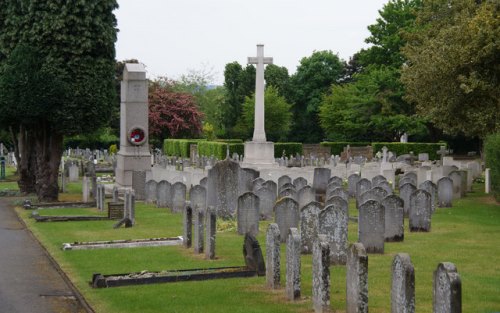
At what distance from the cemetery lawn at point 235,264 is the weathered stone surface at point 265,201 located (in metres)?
1.50

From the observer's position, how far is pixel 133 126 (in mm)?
29812

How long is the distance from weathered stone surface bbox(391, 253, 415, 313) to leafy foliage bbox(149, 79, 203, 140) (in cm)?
5556

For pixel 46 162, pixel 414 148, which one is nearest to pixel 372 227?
pixel 46 162

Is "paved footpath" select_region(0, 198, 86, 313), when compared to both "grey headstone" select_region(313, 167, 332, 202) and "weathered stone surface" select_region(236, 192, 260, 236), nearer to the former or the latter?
"weathered stone surface" select_region(236, 192, 260, 236)

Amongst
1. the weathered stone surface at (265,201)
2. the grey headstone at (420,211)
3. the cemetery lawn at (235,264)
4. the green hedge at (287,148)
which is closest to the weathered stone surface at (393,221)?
the cemetery lawn at (235,264)

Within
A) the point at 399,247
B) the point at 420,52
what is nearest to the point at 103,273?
the point at 399,247

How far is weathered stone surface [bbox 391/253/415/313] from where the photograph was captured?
345 inches

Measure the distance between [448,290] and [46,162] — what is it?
2170cm

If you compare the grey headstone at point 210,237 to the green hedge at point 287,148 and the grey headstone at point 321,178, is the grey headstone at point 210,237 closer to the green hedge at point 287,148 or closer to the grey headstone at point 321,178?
the grey headstone at point 321,178

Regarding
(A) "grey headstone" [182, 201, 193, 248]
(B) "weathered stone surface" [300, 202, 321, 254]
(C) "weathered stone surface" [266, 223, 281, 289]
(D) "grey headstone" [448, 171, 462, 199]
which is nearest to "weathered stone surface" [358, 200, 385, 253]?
(B) "weathered stone surface" [300, 202, 321, 254]

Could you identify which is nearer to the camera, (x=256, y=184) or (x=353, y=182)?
(x=256, y=184)

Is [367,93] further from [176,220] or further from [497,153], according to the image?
[176,220]

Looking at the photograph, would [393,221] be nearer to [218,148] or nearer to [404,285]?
[404,285]

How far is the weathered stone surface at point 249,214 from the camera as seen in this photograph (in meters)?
17.9
